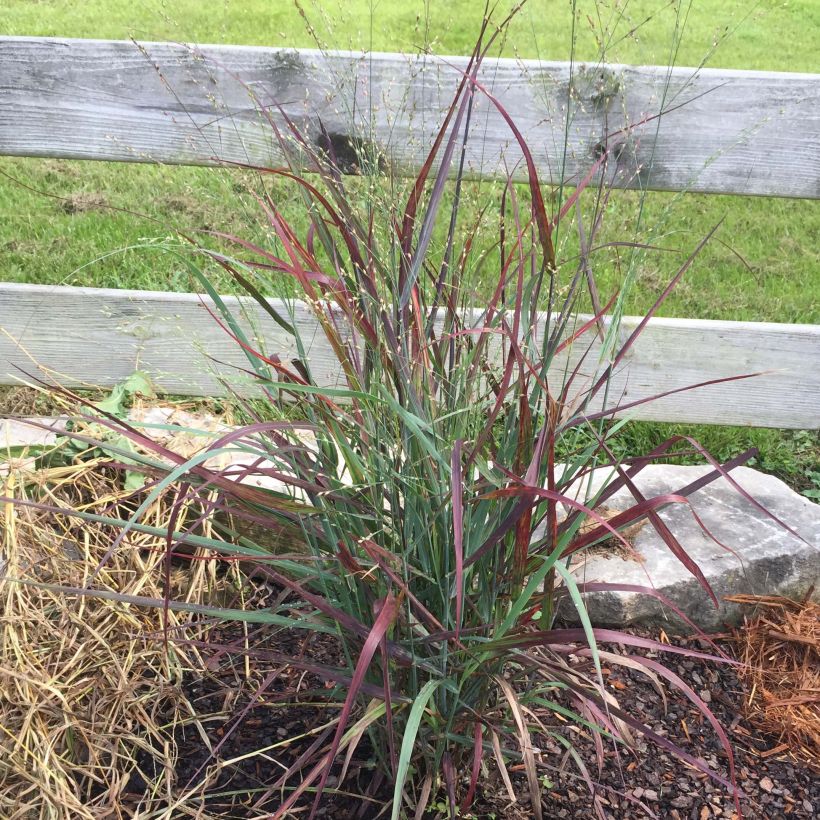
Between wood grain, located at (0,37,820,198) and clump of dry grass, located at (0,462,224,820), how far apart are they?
3.41 feet

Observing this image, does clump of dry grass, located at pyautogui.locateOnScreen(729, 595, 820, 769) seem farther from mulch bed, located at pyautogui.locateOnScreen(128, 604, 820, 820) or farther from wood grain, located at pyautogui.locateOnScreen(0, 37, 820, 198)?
wood grain, located at pyautogui.locateOnScreen(0, 37, 820, 198)

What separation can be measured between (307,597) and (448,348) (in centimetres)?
50

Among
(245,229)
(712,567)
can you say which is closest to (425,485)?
(712,567)

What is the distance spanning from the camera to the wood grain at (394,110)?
220cm

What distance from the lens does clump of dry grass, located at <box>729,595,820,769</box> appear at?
170 cm

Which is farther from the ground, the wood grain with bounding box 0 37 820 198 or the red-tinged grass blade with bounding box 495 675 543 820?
the wood grain with bounding box 0 37 820 198

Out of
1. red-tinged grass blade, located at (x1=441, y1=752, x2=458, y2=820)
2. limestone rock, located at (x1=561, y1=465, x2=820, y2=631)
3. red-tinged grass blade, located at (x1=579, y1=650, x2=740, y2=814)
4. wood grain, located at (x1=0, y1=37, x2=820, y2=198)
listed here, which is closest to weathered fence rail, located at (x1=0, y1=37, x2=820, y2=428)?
wood grain, located at (x1=0, y1=37, x2=820, y2=198)

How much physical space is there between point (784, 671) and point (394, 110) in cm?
167

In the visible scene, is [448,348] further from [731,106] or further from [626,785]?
[731,106]

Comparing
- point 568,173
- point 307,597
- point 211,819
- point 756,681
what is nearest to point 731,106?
point 568,173

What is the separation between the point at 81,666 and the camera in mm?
1632

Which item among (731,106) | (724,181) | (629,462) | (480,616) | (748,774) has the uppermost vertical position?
(731,106)

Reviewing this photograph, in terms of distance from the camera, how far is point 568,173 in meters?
2.27

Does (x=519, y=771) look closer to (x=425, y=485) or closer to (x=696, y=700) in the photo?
(x=696, y=700)
